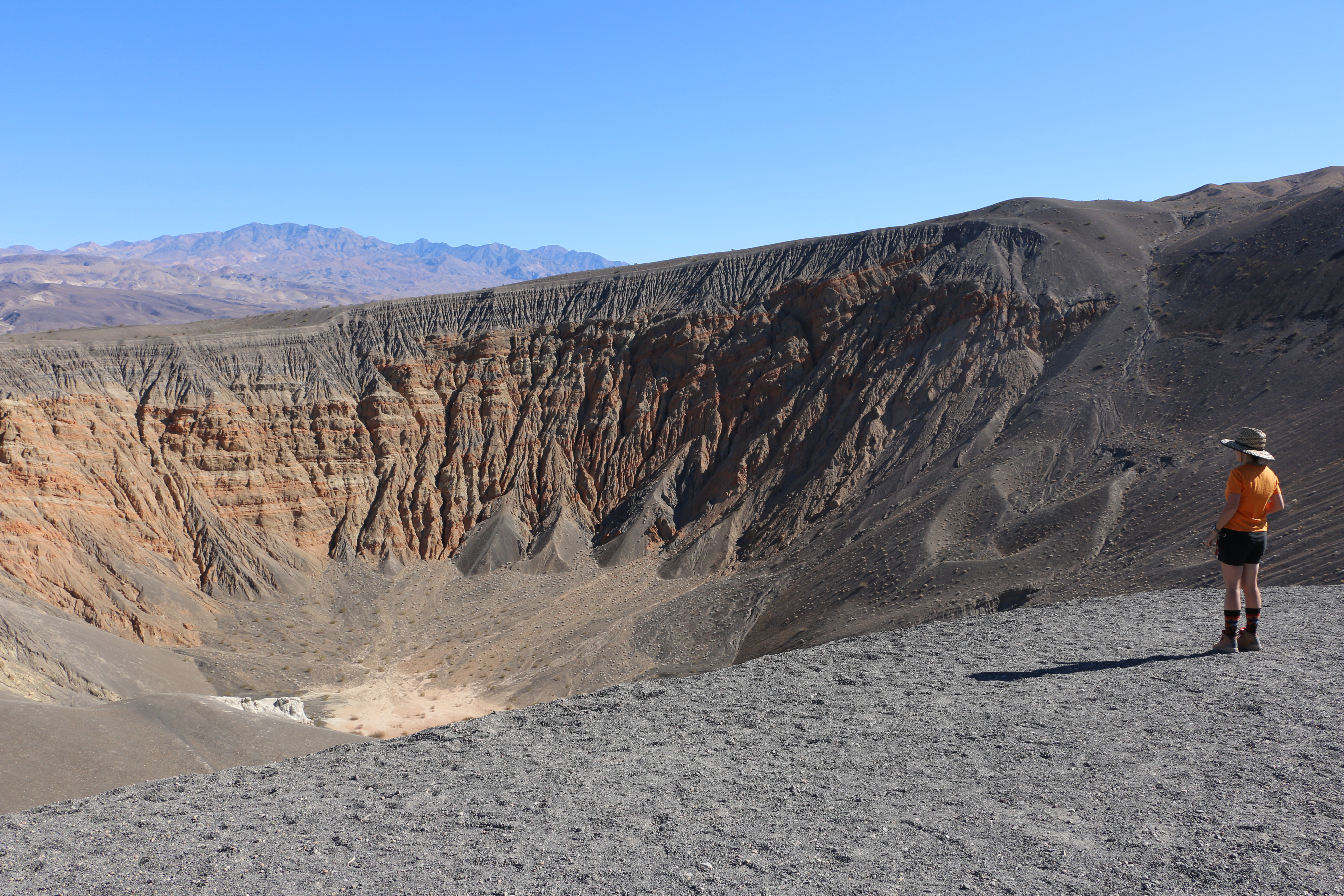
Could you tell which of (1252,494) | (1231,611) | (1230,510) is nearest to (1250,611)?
(1231,611)

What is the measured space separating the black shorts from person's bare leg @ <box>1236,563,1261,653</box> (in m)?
0.07

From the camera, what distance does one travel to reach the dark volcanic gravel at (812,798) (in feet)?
15.4

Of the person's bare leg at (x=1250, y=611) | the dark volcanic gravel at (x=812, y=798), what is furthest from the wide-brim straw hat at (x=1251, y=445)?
the dark volcanic gravel at (x=812, y=798)

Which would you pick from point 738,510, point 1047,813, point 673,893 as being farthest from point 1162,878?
point 738,510

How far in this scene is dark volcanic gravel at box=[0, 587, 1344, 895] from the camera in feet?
15.4

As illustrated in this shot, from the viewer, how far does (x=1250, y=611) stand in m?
8.00

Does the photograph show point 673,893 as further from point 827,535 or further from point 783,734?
point 827,535

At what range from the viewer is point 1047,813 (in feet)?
17.0

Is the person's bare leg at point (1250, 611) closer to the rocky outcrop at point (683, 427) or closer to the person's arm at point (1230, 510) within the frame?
the person's arm at point (1230, 510)

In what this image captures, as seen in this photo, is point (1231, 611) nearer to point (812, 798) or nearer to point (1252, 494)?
point (1252, 494)

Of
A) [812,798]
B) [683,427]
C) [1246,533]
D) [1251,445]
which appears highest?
[1251,445]

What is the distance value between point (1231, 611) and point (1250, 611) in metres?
0.17

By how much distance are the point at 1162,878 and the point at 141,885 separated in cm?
576

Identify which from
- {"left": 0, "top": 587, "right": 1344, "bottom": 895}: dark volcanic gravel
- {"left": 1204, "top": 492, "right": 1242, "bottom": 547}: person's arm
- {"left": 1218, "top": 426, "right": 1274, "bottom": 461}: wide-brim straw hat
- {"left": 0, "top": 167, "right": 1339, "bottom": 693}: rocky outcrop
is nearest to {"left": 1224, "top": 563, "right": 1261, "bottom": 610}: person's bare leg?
{"left": 1204, "top": 492, "right": 1242, "bottom": 547}: person's arm
